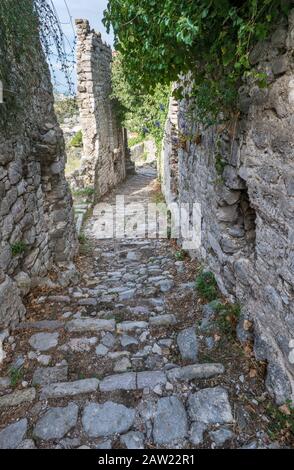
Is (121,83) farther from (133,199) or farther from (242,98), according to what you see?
(242,98)

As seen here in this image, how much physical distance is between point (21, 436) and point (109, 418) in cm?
53

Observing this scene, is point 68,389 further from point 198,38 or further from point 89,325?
point 198,38

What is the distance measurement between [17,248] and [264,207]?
231 centimetres

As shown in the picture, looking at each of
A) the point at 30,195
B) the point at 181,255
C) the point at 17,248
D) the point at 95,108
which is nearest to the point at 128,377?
the point at 17,248

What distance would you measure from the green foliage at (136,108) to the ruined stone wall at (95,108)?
1.09 ft

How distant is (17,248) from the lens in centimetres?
319

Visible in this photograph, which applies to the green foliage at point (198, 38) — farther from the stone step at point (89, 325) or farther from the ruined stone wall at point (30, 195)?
the stone step at point (89, 325)

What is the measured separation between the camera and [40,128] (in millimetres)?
3980

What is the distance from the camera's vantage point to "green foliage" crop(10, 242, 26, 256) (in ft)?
10.2

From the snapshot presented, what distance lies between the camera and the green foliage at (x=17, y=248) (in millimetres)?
3123

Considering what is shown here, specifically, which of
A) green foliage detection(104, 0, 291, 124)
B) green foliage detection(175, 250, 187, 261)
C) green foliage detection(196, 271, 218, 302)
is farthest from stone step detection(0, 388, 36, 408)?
green foliage detection(175, 250, 187, 261)

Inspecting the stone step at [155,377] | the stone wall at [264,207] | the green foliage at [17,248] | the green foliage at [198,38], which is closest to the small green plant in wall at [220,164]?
the stone wall at [264,207]

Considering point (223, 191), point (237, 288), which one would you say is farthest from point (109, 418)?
point (223, 191)

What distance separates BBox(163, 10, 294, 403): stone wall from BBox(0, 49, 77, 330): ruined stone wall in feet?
6.44
